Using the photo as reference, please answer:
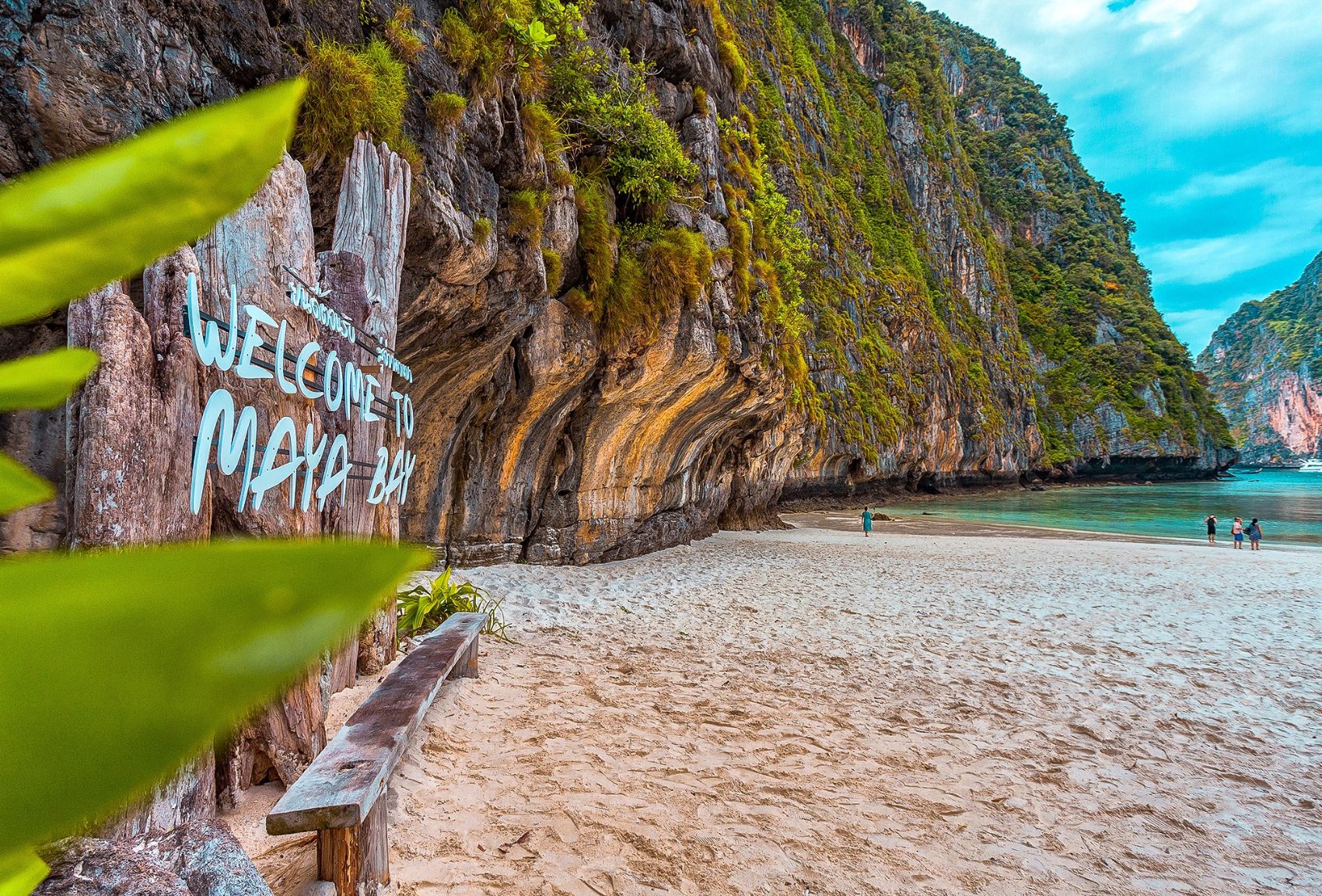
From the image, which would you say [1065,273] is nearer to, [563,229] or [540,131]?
[563,229]

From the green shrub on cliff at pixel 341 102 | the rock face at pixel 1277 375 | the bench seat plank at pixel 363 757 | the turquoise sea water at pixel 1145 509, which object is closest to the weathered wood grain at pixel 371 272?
the green shrub on cliff at pixel 341 102

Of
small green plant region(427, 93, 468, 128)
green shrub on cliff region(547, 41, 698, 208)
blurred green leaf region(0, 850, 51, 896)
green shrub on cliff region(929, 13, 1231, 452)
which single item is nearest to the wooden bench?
blurred green leaf region(0, 850, 51, 896)

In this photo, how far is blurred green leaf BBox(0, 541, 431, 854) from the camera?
0.13 metres

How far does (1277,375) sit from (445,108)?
125 meters

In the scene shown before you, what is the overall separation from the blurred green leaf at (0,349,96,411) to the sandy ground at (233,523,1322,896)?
267 cm

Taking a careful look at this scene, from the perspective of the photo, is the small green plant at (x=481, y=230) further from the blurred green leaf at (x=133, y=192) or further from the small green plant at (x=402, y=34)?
the blurred green leaf at (x=133, y=192)

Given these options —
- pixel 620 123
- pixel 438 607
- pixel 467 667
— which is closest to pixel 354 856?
pixel 467 667

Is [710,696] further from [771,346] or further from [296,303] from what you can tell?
[771,346]

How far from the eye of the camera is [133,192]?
0.18 meters

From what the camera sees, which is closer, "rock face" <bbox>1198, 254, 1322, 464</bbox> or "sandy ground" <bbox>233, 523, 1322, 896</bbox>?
"sandy ground" <bbox>233, 523, 1322, 896</bbox>

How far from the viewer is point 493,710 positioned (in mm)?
3906

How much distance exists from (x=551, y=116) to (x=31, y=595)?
794cm

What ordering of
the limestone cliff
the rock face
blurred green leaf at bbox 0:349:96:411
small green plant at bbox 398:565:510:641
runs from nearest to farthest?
1. blurred green leaf at bbox 0:349:96:411
2. the limestone cliff
3. small green plant at bbox 398:565:510:641
4. the rock face

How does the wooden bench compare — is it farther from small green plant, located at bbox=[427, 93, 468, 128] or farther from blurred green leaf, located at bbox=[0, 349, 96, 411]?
small green plant, located at bbox=[427, 93, 468, 128]
